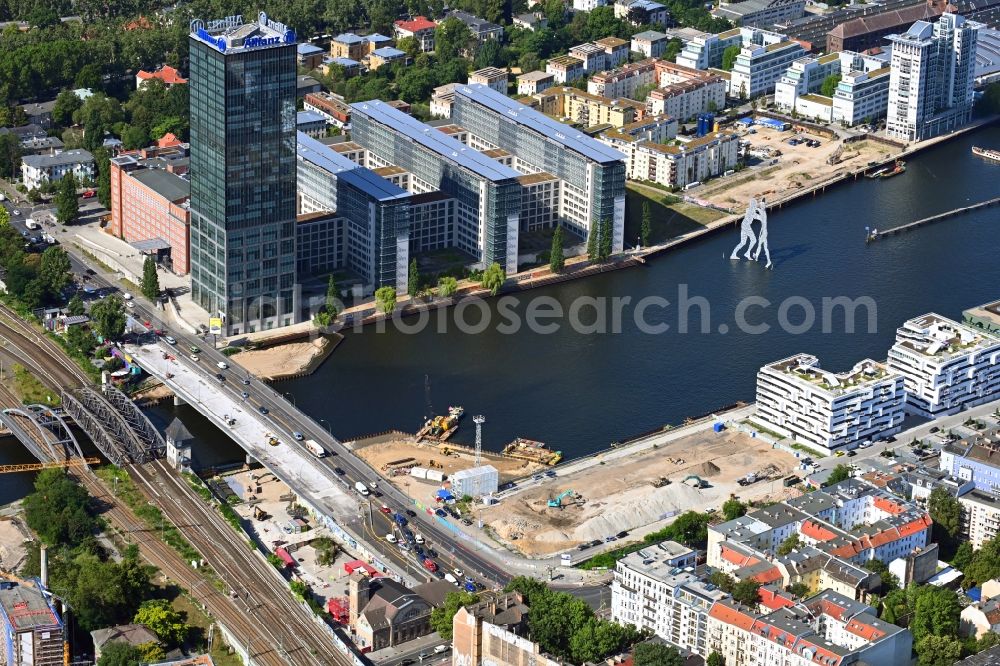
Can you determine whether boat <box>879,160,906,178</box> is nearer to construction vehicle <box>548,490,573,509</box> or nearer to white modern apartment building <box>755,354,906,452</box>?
white modern apartment building <box>755,354,906,452</box>

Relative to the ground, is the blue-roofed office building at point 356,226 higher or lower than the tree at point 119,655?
higher

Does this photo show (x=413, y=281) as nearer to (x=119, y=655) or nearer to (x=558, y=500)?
(x=558, y=500)

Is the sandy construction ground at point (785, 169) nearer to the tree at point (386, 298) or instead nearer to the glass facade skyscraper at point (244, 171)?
the tree at point (386, 298)

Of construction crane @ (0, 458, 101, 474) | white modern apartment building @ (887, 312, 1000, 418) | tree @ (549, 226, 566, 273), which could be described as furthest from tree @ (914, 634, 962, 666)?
tree @ (549, 226, 566, 273)

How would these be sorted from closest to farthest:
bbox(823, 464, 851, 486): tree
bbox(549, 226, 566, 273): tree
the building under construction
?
the building under construction
bbox(823, 464, 851, 486): tree
bbox(549, 226, 566, 273): tree

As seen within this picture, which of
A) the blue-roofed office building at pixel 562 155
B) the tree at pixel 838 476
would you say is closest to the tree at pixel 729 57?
the blue-roofed office building at pixel 562 155

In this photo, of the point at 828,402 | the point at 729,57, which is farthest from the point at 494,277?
the point at 729,57
